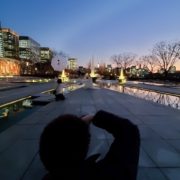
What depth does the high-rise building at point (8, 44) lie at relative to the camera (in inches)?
6043

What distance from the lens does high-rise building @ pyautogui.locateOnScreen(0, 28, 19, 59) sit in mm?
153500

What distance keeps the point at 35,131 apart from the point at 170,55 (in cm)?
7024

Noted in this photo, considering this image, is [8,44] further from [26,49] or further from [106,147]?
[106,147]

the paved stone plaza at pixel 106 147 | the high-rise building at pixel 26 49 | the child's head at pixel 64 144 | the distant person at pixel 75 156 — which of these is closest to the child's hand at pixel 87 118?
the distant person at pixel 75 156

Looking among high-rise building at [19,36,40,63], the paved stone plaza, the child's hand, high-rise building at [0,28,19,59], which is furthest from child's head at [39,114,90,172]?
high-rise building at [19,36,40,63]

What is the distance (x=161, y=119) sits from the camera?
368 inches

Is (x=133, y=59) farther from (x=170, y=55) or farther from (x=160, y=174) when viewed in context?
(x=160, y=174)

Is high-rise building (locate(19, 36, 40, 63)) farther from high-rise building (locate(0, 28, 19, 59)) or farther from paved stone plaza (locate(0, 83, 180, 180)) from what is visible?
paved stone plaza (locate(0, 83, 180, 180))

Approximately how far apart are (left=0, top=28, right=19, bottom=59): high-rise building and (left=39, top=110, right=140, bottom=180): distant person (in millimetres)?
157044

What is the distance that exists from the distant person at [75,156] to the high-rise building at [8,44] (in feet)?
515

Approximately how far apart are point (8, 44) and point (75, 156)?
545 feet

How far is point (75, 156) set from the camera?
1.55m

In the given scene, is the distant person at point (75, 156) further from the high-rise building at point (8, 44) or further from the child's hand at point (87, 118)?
the high-rise building at point (8, 44)

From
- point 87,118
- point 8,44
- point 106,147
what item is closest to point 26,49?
point 8,44
